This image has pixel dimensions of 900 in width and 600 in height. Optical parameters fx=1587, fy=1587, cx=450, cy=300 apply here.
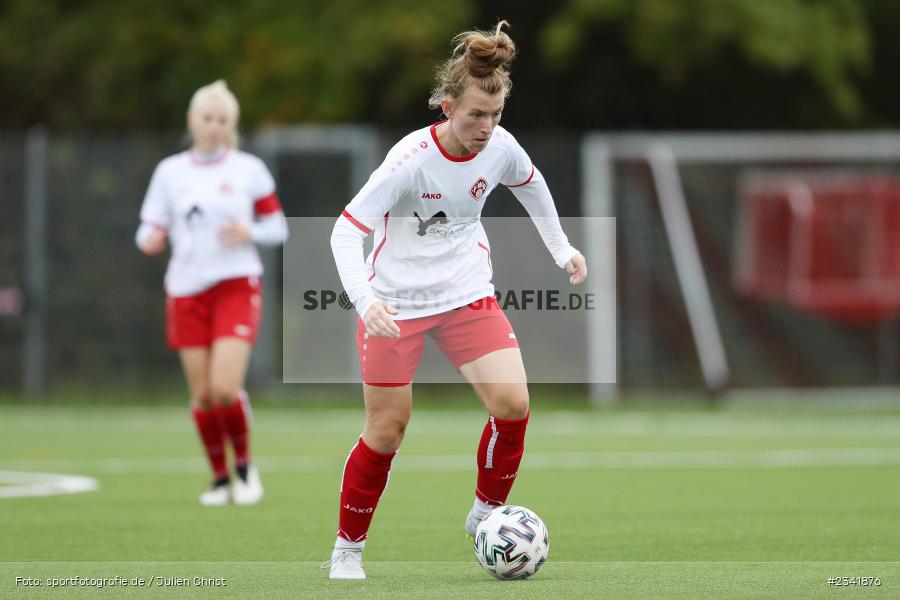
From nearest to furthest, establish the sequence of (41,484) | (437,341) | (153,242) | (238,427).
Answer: (437,341) → (153,242) → (238,427) → (41,484)

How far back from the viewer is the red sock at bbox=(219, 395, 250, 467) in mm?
9883

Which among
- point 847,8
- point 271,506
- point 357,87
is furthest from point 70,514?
point 847,8

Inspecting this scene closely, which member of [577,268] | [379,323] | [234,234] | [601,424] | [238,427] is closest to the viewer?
[379,323]

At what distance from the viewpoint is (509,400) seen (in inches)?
262

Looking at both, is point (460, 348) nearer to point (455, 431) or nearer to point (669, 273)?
point (455, 431)

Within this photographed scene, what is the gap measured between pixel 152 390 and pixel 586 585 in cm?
1420

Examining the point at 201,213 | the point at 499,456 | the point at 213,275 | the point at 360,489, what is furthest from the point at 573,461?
the point at 360,489

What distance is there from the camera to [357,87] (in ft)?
71.7

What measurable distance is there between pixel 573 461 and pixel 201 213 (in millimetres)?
4021

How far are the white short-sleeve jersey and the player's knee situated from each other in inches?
143

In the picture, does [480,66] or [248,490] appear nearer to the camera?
[480,66]

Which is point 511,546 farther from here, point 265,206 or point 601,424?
point 601,424

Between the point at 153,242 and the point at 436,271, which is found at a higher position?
the point at 436,271

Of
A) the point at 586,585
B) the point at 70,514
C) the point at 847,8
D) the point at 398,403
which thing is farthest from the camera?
the point at 847,8
